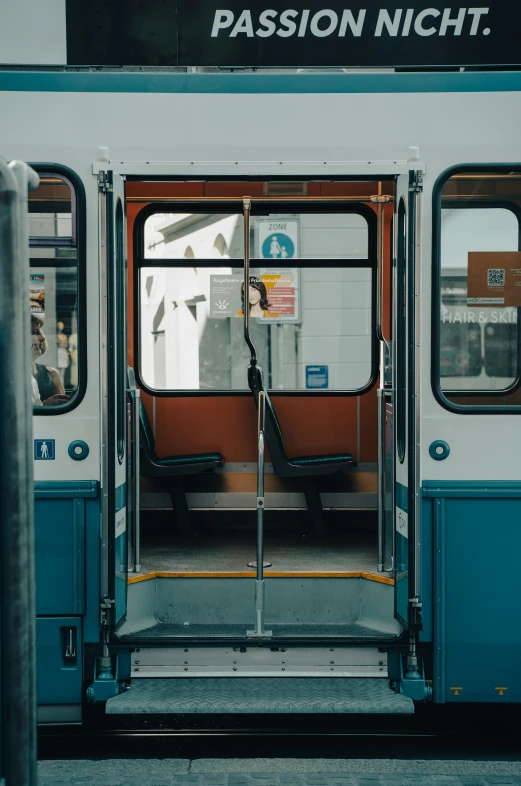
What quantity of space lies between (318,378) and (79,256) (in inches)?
83.8

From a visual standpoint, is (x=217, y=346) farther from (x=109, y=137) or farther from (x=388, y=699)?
(x=388, y=699)

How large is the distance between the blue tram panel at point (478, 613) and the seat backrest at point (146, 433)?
2127 millimetres

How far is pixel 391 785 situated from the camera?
10.7 ft

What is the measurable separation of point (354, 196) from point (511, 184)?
1546 millimetres

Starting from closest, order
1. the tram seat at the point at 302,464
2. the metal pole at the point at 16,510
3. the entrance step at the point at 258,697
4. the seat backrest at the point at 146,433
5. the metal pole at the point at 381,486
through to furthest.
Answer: the metal pole at the point at 16,510 → the entrance step at the point at 258,697 → the metal pole at the point at 381,486 → the tram seat at the point at 302,464 → the seat backrest at the point at 146,433

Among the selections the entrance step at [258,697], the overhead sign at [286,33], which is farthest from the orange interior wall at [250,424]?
the overhead sign at [286,33]

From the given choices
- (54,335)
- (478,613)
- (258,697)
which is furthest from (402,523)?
(54,335)

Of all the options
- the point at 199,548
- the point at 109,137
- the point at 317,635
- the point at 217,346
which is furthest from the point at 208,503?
the point at 109,137

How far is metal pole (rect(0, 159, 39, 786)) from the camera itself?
1.72 meters

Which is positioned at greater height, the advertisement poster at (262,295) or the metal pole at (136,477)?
the advertisement poster at (262,295)

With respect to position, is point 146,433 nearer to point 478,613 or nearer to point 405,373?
point 405,373

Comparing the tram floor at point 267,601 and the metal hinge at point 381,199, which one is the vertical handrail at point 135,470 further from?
the metal hinge at point 381,199

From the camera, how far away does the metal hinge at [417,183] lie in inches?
136

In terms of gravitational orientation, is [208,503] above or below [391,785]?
above
